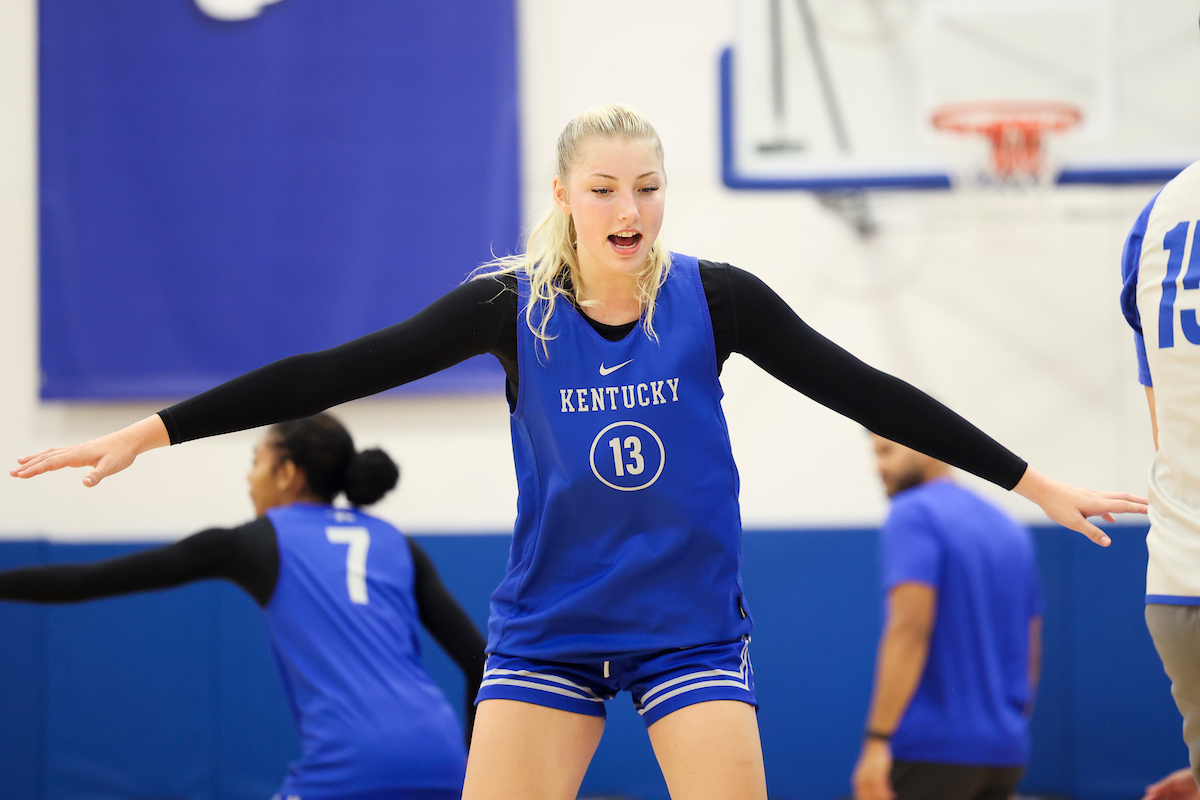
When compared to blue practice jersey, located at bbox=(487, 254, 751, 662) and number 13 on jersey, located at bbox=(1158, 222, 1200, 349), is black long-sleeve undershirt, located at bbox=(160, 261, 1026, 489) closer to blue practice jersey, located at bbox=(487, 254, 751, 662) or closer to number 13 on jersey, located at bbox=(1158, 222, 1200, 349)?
blue practice jersey, located at bbox=(487, 254, 751, 662)

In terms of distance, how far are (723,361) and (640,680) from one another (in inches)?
24.1

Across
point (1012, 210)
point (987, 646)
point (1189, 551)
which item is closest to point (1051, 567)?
point (1012, 210)

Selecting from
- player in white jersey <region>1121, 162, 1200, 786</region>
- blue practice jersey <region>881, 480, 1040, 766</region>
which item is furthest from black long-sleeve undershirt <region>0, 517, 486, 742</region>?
player in white jersey <region>1121, 162, 1200, 786</region>

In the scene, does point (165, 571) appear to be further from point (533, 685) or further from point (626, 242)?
point (626, 242)

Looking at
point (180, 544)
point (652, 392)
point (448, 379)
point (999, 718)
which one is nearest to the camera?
point (652, 392)

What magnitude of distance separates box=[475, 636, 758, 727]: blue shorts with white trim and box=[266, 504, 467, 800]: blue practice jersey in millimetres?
998

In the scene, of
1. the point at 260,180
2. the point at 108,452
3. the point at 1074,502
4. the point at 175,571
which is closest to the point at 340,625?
the point at 175,571

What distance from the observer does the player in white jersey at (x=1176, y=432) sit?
6.25 ft

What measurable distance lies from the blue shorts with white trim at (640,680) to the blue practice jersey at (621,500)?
25 millimetres

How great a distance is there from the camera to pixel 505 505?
6.25 m

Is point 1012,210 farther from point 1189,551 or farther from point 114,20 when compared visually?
point 114,20

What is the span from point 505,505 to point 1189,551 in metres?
4.62

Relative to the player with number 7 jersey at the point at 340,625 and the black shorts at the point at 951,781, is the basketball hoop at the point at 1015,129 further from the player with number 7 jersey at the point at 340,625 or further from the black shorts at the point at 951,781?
the player with number 7 jersey at the point at 340,625

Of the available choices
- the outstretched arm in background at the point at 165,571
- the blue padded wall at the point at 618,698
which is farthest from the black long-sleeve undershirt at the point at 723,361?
the blue padded wall at the point at 618,698
